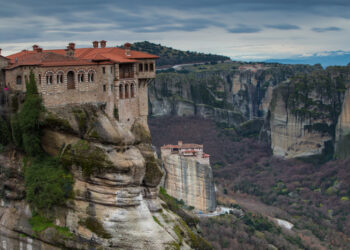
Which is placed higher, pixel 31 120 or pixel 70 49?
pixel 70 49

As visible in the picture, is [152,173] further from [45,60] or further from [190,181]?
[190,181]

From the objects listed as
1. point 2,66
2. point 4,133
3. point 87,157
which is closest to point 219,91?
point 4,133

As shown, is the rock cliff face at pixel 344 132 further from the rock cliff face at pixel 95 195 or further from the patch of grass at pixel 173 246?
the patch of grass at pixel 173 246

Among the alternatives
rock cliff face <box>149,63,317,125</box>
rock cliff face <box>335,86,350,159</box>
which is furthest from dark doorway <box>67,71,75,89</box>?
rock cliff face <box>149,63,317,125</box>

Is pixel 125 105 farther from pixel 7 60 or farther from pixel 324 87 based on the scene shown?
pixel 324 87

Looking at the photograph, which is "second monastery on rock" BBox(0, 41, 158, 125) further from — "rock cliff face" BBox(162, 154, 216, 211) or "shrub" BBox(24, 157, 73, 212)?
"rock cliff face" BBox(162, 154, 216, 211)

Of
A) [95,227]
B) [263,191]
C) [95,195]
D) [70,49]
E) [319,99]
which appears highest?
[70,49]
